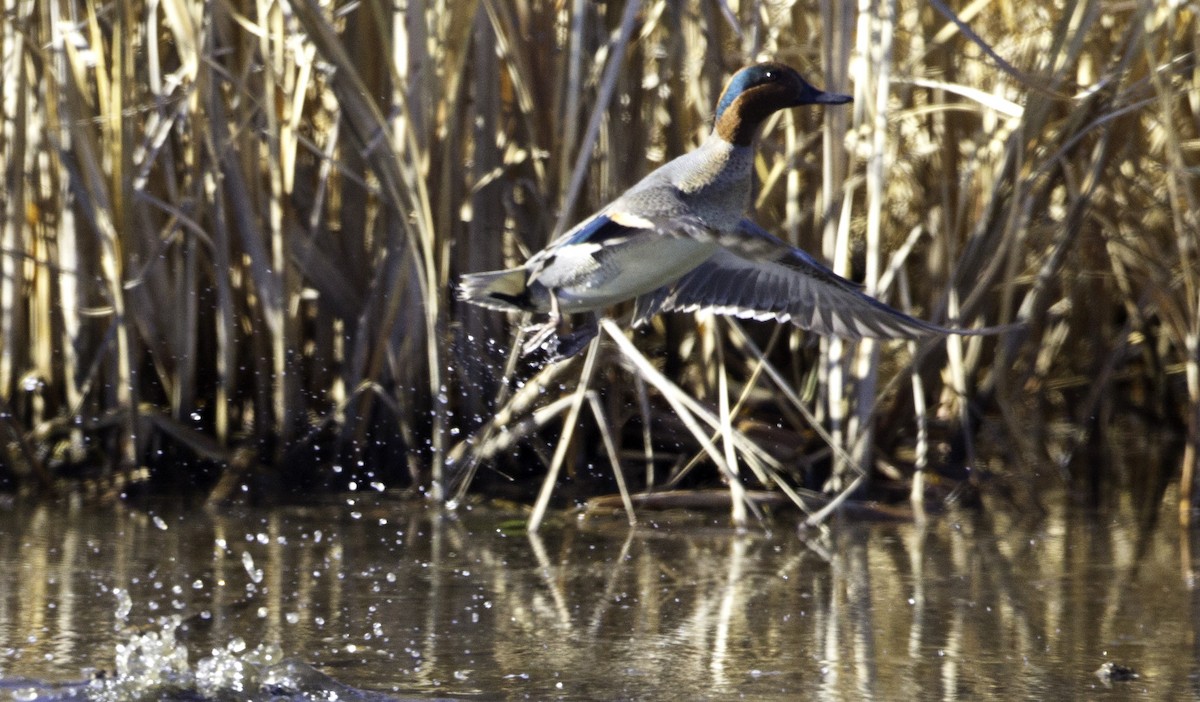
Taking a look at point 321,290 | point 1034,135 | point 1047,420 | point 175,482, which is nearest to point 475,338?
point 321,290

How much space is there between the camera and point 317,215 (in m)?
4.30

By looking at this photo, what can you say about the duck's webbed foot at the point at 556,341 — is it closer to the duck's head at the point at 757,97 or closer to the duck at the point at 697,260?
the duck at the point at 697,260

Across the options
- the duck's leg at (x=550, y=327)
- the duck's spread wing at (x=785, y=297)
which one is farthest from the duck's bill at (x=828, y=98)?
the duck's leg at (x=550, y=327)

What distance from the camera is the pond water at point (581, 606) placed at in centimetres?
295

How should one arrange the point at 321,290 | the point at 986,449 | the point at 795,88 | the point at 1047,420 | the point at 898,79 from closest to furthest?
the point at 795,88 → the point at 898,79 → the point at 321,290 → the point at 986,449 → the point at 1047,420

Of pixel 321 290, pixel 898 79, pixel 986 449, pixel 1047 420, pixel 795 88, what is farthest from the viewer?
pixel 1047 420

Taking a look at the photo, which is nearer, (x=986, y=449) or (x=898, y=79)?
(x=898, y=79)

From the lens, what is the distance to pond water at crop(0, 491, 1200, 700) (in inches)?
116

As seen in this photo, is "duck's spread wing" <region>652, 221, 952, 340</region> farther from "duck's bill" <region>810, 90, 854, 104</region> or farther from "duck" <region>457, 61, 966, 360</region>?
"duck's bill" <region>810, 90, 854, 104</region>

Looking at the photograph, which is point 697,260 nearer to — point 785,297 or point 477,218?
point 785,297

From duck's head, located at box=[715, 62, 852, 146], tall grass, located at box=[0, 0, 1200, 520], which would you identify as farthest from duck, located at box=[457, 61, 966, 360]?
tall grass, located at box=[0, 0, 1200, 520]

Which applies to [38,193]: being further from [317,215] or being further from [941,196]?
[941,196]

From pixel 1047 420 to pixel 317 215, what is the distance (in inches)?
111

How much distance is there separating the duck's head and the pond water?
1102 mm
